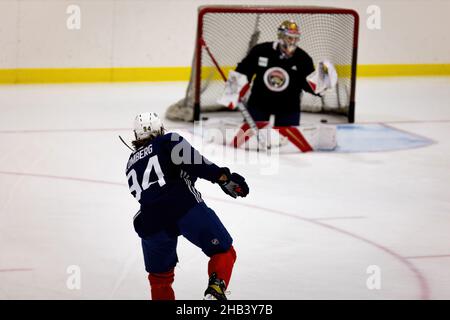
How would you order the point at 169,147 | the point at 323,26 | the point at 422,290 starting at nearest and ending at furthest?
the point at 169,147 → the point at 422,290 → the point at 323,26

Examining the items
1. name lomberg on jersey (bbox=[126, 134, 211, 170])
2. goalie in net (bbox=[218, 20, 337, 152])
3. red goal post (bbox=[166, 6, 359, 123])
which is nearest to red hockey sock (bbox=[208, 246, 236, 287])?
name lomberg on jersey (bbox=[126, 134, 211, 170])

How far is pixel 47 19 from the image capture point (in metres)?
10.8

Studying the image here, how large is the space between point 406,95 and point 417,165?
11.5ft

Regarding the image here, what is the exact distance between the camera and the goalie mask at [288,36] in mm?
8023

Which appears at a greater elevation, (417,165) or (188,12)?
(188,12)

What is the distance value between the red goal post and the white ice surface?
2.16ft

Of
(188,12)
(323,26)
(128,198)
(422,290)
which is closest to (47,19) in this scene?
(188,12)

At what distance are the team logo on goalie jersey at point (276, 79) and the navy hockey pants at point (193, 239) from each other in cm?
438

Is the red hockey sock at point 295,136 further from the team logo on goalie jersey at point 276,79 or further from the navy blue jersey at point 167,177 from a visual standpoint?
the navy blue jersey at point 167,177

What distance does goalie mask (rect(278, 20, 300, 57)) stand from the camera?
8.02 metres

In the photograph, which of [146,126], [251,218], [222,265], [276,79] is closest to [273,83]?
[276,79]

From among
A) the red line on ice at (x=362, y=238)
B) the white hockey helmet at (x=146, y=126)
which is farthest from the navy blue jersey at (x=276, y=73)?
the white hockey helmet at (x=146, y=126)
